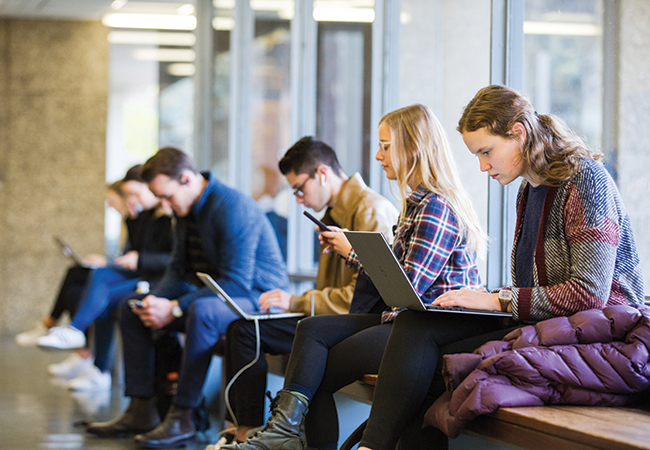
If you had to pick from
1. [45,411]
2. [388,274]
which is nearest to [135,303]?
[45,411]

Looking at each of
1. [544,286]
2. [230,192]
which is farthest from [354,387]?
[230,192]

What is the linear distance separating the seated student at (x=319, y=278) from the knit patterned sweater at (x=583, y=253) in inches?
36.7

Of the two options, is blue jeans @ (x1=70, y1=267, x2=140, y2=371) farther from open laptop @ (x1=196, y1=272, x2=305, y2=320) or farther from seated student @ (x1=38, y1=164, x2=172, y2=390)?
open laptop @ (x1=196, y1=272, x2=305, y2=320)

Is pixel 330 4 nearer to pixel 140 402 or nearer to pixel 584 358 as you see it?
pixel 140 402

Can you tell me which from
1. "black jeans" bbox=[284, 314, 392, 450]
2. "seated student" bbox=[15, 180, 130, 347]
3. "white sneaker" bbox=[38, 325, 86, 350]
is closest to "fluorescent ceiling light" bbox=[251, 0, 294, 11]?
"seated student" bbox=[15, 180, 130, 347]

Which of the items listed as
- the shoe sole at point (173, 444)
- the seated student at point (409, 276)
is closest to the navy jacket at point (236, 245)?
the shoe sole at point (173, 444)

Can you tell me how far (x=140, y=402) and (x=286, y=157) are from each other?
1.46m

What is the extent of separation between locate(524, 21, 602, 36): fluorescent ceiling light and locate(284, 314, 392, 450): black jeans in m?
1.40

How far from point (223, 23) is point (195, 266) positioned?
300cm

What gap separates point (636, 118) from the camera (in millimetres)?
2691

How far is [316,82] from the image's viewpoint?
4.90 meters

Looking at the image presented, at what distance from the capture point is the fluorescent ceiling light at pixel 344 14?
420 centimetres

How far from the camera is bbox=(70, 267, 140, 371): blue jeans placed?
5145mm

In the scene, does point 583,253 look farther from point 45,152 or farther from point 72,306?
point 45,152
